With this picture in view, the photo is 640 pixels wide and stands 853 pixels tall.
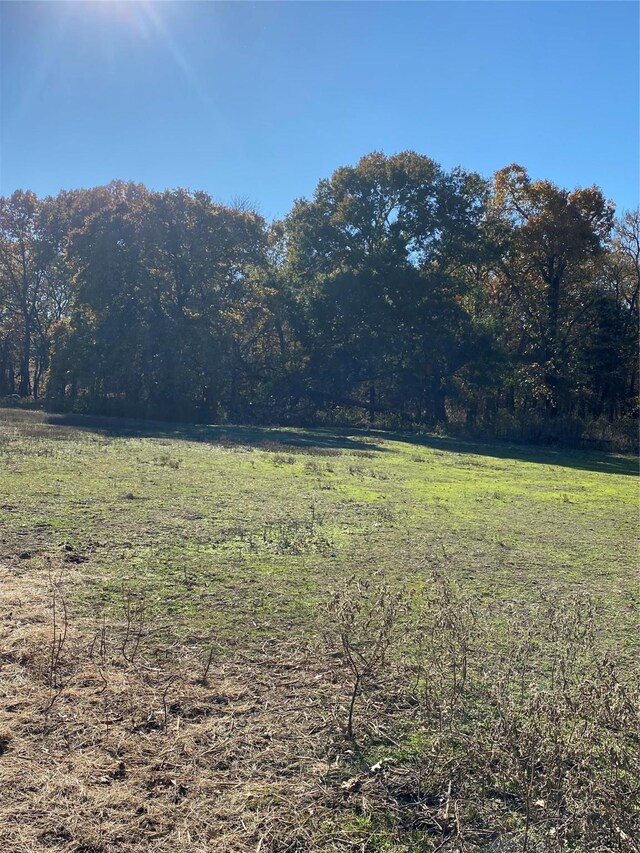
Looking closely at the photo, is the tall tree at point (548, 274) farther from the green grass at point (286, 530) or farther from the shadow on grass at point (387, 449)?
the green grass at point (286, 530)

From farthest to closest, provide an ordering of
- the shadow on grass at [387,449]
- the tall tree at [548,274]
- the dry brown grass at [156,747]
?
1. the tall tree at [548,274]
2. the shadow on grass at [387,449]
3. the dry brown grass at [156,747]

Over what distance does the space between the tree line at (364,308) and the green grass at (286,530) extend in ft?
60.5

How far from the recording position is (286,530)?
26.4 ft

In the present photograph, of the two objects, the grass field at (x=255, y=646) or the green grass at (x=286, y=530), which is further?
the green grass at (x=286, y=530)

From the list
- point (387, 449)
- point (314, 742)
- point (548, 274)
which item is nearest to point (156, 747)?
point (314, 742)

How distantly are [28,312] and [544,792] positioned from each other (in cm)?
5174

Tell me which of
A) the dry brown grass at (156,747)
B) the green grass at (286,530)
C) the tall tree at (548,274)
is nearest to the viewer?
the dry brown grass at (156,747)

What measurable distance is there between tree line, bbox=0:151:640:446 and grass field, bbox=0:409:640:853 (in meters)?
23.9

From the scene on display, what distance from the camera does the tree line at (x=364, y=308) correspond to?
34.0 m

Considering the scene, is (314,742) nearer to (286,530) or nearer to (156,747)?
(156,747)

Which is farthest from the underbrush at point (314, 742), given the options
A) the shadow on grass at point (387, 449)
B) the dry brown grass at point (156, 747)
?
the shadow on grass at point (387, 449)

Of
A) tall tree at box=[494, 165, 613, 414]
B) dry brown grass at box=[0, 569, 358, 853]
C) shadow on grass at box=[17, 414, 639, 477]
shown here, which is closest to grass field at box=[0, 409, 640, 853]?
dry brown grass at box=[0, 569, 358, 853]

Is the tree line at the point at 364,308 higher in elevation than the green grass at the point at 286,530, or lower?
higher

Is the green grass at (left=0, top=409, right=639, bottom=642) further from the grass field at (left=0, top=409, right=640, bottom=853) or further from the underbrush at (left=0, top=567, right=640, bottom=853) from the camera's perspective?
the underbrush at (left=0, top=567, right=640, bottom=853)
